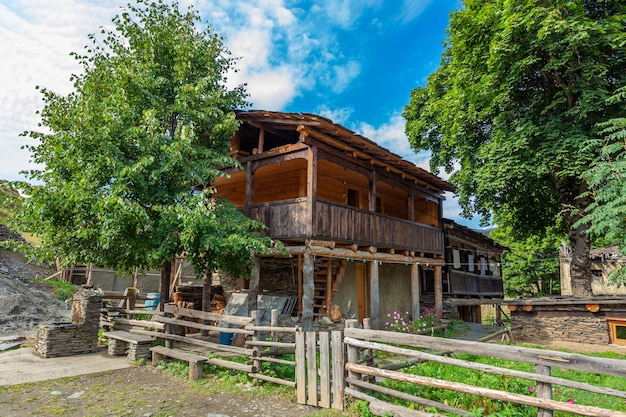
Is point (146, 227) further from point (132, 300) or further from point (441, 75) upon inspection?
point (441, 75)

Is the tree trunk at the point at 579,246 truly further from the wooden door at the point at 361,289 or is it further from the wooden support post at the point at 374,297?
the wooden door at the point at 361,289

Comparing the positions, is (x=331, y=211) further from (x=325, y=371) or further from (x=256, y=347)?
(x=325, y=371)

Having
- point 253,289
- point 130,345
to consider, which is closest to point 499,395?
point 253,289

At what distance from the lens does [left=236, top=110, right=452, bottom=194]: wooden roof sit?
10.6 metres

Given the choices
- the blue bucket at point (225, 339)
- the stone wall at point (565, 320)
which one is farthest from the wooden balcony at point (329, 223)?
the stone wall at point (565, 320)

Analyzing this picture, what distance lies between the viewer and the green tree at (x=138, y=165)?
854cm

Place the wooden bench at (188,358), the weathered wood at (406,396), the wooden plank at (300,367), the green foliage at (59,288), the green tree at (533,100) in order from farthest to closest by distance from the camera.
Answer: the green foliage at (59,288), the green tree at (533,100), the wooden bench at (188,358), the wooden plank at (300,367), the weathered wood at (406,396)

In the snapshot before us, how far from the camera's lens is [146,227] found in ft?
30.1

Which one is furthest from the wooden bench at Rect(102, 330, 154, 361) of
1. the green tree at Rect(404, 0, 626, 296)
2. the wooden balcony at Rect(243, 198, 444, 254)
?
the green tree at Rect(404, 0, 626, 296)

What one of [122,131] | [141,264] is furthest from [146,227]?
[122,131]

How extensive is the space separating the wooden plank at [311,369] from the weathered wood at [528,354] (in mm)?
1160

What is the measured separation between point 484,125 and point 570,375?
10.8 metres

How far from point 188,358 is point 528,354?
639cm

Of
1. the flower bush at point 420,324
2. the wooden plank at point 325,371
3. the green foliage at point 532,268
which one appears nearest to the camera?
the wooden plank at point 325,371
